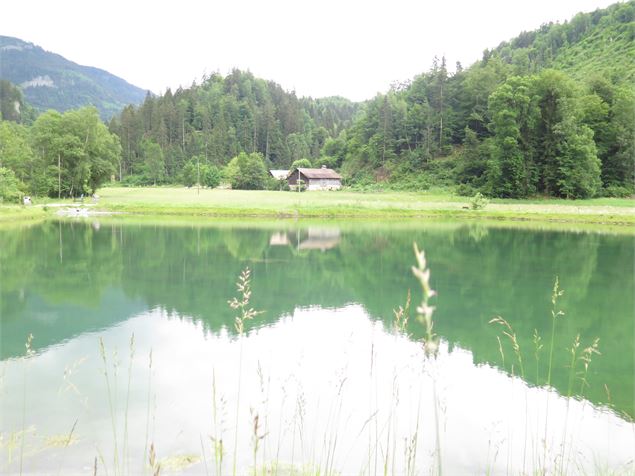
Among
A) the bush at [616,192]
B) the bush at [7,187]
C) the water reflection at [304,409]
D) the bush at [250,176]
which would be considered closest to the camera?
the water reflection at [304,409]

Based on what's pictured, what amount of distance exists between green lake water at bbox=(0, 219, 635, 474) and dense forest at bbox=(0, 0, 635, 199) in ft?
126

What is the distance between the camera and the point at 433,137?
86875mm

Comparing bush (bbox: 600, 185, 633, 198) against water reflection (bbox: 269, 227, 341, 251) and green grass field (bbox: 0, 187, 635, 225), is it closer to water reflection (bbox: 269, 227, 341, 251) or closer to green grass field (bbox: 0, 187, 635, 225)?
green grass field (bbox: 0, 187, 635, 225)

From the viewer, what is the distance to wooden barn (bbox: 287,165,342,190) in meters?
95.4

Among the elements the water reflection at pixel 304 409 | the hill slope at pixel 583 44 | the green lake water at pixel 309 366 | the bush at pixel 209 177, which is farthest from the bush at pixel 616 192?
the bush at pixel 209 177

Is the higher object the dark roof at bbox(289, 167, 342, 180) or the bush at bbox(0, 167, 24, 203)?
the dark roof at bbox(289, 167, 342, 180)

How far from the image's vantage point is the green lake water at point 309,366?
6.85 m

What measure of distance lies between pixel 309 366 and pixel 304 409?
12.2 feet

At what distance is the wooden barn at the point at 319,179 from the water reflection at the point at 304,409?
273ft

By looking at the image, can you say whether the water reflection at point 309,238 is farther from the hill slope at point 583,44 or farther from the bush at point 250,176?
the hill slope at point 583,44

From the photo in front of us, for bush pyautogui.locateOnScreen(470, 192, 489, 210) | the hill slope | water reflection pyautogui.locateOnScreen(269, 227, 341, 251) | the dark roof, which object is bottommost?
water reflection pyautogui.locateOnScreen(269, 227, 341, 251)

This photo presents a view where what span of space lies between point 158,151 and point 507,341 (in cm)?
10793

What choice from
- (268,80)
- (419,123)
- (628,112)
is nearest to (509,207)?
(628,112)

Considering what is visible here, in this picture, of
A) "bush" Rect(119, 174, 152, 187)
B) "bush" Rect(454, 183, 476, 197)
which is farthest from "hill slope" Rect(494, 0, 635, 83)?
"bush" Rect(119, 174, 152, 187)
